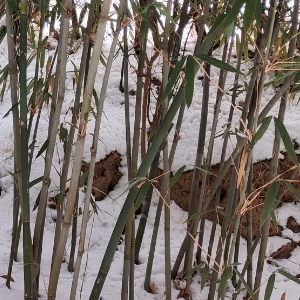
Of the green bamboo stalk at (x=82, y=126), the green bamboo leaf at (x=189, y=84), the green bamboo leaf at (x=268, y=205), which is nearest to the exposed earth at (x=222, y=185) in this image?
the green bamboo stalk at (x=82, y=126)

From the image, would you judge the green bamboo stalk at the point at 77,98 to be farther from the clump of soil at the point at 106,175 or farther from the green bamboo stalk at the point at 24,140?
the clump of soil at the point at 106,175

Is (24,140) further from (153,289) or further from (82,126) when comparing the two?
(153,289)

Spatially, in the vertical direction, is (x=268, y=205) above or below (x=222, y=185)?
above

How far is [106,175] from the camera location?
2.56 m

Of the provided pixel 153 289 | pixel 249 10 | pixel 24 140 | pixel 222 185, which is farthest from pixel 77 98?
pixel 222 185

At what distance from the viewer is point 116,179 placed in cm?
260

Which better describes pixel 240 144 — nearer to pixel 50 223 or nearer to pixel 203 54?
pixel 203 54

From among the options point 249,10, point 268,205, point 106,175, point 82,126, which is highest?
point 249,10

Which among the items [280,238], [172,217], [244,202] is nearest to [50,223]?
[172,217]

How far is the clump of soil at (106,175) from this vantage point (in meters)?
2.52

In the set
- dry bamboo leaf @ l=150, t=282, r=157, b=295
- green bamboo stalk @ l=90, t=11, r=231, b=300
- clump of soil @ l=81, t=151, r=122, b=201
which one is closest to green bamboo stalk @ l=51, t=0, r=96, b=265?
green bamboo stalk @ l=90, t=11, r=231, b=300

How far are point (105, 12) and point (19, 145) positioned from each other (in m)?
0.47

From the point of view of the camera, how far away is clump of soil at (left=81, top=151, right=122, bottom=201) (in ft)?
8.28

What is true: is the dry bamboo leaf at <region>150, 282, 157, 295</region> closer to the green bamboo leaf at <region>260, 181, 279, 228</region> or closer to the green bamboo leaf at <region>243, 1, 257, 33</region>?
the green bamboo leaf at <region>260, 181, 279, 228</region>
